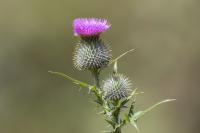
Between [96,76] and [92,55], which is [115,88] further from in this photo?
[92,55]

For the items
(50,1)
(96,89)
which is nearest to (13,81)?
(50,1)

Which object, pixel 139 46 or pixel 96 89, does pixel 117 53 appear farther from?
pixel 96 89

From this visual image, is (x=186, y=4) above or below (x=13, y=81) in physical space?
above

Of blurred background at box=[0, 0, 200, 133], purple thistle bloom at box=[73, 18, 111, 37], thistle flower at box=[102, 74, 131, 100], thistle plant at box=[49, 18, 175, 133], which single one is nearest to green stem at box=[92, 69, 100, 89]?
thistle plant at box=[49, 18, 175, 133]

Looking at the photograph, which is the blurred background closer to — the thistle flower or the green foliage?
the thistle flower

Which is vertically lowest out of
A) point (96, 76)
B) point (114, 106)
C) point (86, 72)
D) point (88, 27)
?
point (114, 106)

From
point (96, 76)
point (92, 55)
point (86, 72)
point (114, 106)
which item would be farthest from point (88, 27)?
point (86, 72)
